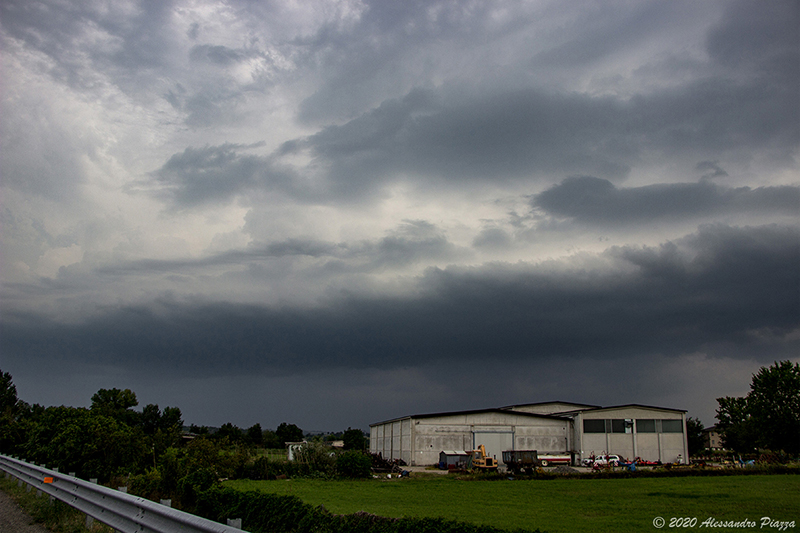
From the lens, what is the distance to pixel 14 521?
1247 cm

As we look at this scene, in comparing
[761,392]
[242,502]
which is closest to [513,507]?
[242,502]

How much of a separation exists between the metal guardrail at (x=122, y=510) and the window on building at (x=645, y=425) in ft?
210

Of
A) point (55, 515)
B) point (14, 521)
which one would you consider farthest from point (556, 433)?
point (14, 521)

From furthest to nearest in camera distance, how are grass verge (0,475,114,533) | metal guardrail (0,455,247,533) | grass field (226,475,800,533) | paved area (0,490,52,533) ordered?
grass field (226,475,800,533), paved area (0,490,52,533), grass verge (0,475,114,533), metal guardrail (0,455,247,533)

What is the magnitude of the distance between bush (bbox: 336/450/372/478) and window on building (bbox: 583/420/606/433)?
31732 mm

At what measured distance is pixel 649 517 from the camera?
701 inches

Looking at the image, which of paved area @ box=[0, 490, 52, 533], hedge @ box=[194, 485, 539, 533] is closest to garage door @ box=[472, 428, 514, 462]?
hedge @ box=[194, 485, 539, 533]

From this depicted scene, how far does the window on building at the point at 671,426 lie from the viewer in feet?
219

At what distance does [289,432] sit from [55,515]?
5111 inches

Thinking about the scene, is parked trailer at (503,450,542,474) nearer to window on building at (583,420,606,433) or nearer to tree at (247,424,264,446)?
window on building at (583,420,606,433)

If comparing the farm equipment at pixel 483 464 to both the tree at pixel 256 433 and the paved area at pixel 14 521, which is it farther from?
the tree at pixel 256 433

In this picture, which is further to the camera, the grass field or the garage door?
the garage door

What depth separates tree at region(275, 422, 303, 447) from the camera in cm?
13350

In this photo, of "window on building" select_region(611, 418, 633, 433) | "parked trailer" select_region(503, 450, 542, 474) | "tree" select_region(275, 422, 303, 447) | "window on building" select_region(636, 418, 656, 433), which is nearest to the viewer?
"parked trailer" select_region(503, 450, 542, 474)
